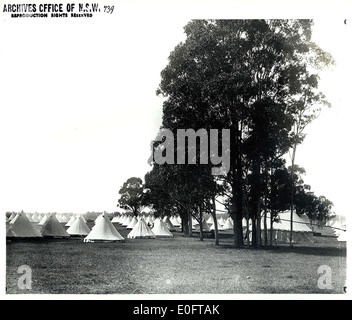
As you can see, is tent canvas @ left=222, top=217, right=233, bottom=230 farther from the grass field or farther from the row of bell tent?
the grass field

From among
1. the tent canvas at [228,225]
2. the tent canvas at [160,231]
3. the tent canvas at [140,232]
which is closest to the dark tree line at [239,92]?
the tent canvas at [140,232]

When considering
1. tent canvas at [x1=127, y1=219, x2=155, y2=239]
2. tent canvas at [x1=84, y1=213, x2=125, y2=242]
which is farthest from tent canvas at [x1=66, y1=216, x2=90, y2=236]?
tent canvas at [x1=84, y1=213, x2=125, y2=242]

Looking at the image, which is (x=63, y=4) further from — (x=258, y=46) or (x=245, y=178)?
(x=245, y=178)

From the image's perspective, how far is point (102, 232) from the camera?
35406 mm

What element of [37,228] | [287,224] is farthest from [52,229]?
[287,224]

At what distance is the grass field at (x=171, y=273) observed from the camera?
48.3ft

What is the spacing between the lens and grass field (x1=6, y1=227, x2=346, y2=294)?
14.7 metres

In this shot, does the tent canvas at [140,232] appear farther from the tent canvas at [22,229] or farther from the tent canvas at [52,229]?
the tent canvas at [22,229]

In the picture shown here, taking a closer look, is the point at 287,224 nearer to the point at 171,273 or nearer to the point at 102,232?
the point at 102,232

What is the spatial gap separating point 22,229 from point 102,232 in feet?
18.3

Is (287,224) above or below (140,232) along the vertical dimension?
above

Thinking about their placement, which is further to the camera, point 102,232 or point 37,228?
point 37,228

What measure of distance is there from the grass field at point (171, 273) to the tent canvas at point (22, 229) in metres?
8.76

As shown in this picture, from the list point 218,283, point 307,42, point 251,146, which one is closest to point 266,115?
point 251,146
